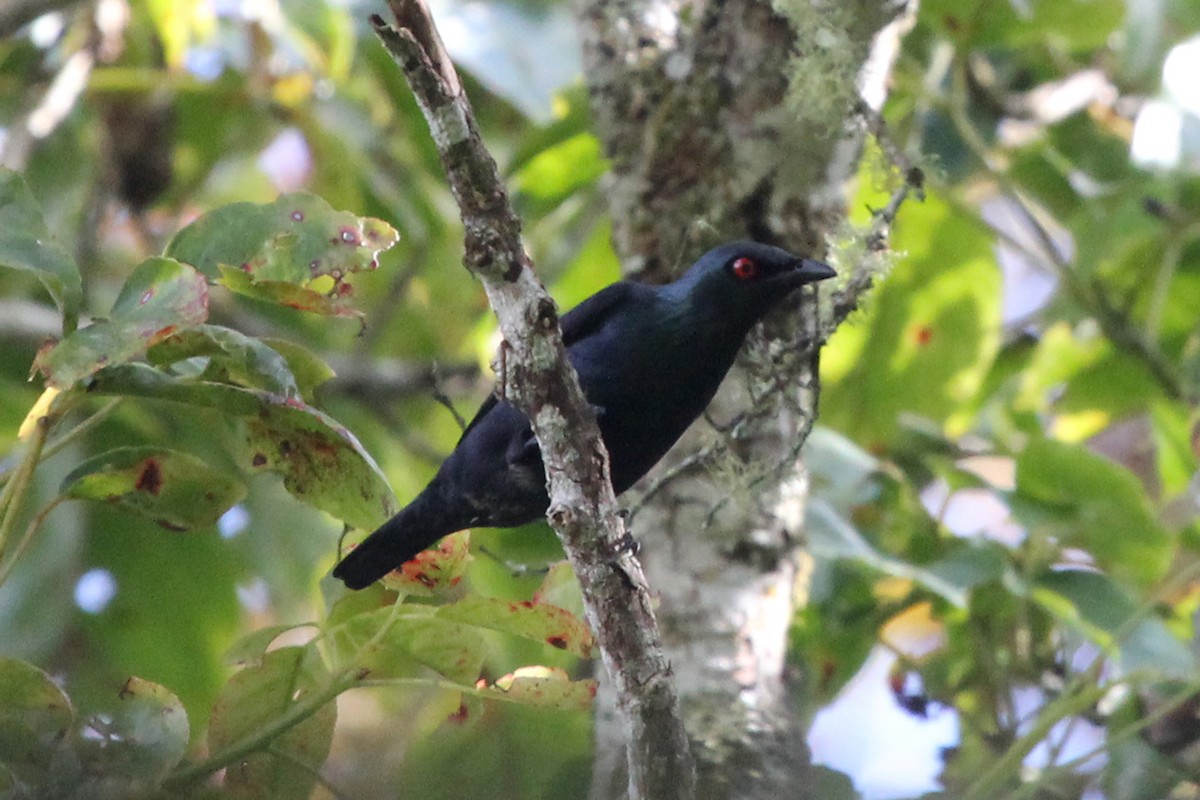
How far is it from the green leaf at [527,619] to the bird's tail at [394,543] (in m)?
0.67

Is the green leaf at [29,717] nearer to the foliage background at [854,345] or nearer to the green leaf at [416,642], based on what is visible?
the green leaf at [416,642]

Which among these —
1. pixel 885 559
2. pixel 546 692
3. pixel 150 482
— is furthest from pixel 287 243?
pixel 885 559

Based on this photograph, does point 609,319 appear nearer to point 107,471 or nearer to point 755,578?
point 755,578

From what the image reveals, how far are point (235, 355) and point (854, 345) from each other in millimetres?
2948

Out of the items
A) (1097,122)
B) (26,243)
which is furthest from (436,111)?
(1097,122)

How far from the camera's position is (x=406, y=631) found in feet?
6.71

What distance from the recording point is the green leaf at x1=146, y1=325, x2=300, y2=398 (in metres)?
2.04

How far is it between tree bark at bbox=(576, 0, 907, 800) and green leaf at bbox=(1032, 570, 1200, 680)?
0.79m

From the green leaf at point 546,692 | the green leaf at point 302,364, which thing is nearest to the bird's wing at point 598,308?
the green leaf at point 302,364

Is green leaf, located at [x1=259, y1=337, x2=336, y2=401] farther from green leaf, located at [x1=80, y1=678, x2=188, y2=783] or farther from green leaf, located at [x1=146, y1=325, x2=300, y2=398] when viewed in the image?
green leaf, located at [x1=80, y1=678, x2=188, y2=783]

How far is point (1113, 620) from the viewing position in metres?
3.57

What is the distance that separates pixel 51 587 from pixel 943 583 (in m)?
2.83

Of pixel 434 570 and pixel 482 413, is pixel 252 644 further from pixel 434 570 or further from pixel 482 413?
pixel 482 413

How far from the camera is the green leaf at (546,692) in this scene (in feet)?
6.97
